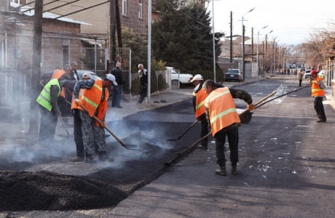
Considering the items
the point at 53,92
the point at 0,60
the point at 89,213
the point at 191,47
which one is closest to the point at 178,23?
the point at 191,47

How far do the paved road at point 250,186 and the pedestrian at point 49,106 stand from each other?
2665 millimetres

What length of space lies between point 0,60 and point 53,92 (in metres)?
8.22

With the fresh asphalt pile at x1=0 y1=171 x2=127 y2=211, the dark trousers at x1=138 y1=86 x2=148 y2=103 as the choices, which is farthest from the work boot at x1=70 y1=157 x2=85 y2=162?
the dark trousers at x1=138 y1=86 x2=148 y2=103

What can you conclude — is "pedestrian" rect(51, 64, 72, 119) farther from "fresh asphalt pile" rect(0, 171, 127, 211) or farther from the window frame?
the window frame

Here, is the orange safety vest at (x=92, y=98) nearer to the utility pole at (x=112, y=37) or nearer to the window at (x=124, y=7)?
the utility pole at (x=112, y=37)

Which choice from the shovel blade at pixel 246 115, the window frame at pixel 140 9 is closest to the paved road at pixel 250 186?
the shovel blade at pixel 246 115

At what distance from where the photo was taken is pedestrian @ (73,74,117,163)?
362 inches

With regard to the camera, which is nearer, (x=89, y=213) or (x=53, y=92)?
(x=89, y=213)

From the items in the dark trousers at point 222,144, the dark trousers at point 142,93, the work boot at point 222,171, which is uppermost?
the dark trousers at point 142,93

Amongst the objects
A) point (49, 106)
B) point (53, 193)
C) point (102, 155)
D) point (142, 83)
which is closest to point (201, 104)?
point (102, 155)

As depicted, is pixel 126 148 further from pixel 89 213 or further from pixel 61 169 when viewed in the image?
pixel 89 213

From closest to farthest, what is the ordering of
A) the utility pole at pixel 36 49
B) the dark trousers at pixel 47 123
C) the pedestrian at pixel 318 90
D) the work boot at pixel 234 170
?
the work boot at pixel 234 170 → the dark trousers at pixel 47 123 → the utility pole at pixel 36 49 → the pedestrian at pixel 318 90

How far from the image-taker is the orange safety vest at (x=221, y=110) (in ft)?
27.1

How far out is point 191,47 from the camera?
135ft
